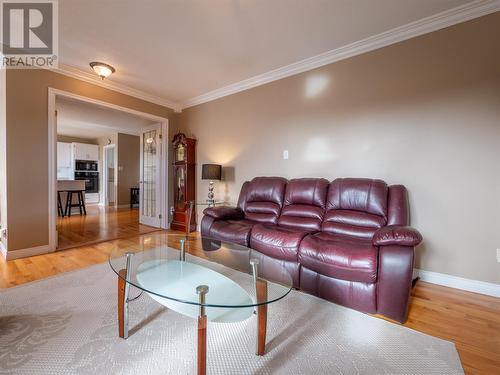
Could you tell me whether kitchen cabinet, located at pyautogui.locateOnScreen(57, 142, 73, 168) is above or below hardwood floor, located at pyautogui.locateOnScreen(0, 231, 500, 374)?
above

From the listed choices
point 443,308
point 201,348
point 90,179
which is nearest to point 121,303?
point 201,348

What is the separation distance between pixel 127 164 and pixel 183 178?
4.24 metres

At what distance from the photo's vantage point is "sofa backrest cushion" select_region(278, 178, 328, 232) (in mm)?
2477

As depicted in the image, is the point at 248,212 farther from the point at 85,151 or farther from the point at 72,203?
the point at 85,151

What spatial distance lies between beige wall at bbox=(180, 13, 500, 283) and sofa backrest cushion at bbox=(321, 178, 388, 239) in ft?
1.19

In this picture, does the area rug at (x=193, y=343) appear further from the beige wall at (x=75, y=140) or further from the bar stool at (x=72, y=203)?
the beige wall at (x=75, y=140)

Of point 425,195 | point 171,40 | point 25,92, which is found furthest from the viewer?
point 25,92

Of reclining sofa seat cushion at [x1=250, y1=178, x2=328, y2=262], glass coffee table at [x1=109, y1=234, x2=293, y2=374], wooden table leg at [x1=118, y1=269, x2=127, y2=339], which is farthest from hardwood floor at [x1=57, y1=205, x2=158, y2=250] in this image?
reclining sofa seat cushion at [x1=250, y1=178, x2=328, y2=262]

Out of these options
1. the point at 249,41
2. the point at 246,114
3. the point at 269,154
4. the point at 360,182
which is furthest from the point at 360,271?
the point at 246,114

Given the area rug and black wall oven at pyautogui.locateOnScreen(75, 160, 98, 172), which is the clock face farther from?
black wall oven at pyautogui.locateOnScreen(75, 160, 98, 172)

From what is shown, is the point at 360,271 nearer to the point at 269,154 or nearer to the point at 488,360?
the point at 488,360

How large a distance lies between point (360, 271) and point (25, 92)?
416 centimetres

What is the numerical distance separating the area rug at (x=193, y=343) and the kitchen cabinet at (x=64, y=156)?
742cm

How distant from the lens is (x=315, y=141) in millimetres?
2992
